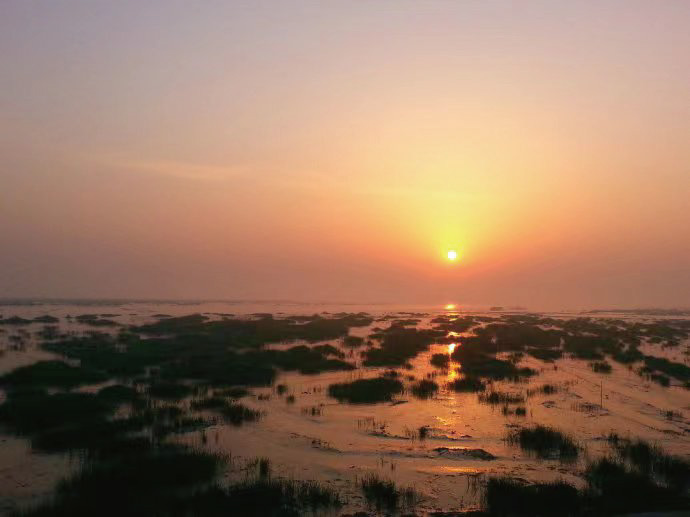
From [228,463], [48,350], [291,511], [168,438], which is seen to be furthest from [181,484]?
[48,350]

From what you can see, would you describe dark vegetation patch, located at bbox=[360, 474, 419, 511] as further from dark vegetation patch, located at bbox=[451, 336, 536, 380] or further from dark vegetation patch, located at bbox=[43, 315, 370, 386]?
dark vegetation patch, located at bbox=[451, 336, 536, 380]

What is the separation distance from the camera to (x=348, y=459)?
12.8 metres

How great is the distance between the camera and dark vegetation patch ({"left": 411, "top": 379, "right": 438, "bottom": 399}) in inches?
815

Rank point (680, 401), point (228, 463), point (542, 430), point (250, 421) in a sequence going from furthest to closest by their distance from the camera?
point (680, 401) < point (250, 421) < point (542, 430) < point (228, 463)

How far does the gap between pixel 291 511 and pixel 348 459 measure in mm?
3320

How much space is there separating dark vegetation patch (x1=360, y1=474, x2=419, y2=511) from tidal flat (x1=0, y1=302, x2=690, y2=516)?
0.12 ft

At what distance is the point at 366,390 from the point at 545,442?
26.7 feet

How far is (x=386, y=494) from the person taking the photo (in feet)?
33.8

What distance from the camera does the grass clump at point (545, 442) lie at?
13.2 m

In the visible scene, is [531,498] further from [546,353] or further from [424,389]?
[546,353]

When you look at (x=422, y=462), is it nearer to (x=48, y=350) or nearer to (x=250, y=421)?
(x=250, y=421)

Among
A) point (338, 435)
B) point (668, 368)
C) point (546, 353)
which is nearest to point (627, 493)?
point (338, 435)

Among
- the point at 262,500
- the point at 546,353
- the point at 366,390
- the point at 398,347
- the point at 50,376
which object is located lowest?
the point at 546,353

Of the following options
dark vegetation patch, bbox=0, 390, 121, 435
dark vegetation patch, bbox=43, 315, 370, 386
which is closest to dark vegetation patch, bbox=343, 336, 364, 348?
dark vegetation patch, bbox=43, 315, 370, 386
